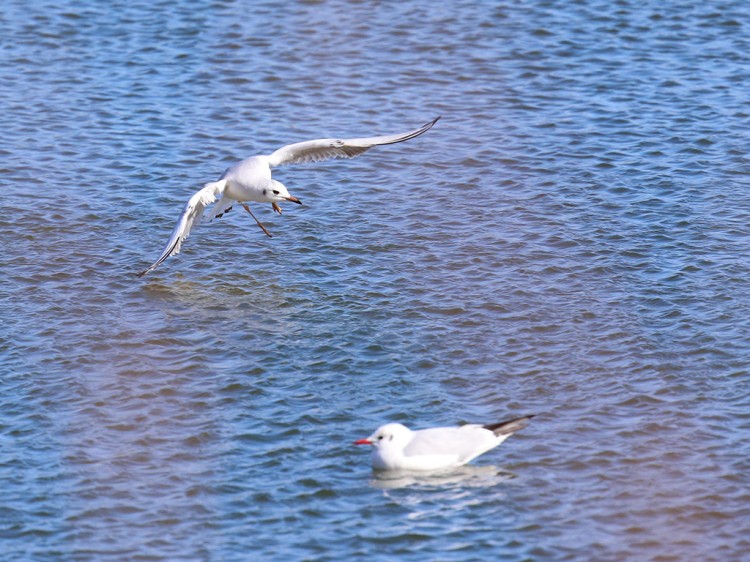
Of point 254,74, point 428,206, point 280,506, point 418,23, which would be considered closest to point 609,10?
point 418,23

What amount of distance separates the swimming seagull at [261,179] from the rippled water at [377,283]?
753mm

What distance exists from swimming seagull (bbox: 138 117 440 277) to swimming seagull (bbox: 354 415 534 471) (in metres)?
4.14

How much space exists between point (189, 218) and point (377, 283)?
2115mm

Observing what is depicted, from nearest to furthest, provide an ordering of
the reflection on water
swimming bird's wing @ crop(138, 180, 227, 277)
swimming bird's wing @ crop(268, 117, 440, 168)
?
the reflection on water → swimming bird's wing @ crop(138, 180, 227, 277) → swimming bird's wing @ crop(268, 117, 440, 168)

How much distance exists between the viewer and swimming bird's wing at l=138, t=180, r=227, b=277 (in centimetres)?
1281

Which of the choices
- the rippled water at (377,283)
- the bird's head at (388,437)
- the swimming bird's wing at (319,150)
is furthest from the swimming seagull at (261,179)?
the bird's head at (388,437)

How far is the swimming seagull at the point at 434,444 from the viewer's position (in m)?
9.61

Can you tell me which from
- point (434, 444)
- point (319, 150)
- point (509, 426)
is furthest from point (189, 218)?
point (509, 426)

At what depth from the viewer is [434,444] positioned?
9.68 meters

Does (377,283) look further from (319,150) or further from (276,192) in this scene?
(319,150)

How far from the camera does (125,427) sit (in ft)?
34.9

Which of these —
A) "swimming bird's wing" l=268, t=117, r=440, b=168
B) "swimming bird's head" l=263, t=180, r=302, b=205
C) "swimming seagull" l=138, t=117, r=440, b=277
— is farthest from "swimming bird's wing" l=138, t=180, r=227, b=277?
"swimming bird's wing" l=268, t=117, r=440, b=168

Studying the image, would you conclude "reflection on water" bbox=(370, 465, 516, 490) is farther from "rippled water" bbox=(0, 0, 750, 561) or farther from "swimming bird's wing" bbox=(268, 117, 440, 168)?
"swimming bird's wing" bbox=(268, 117, 440, 168)

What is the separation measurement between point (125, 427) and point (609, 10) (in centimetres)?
1380
